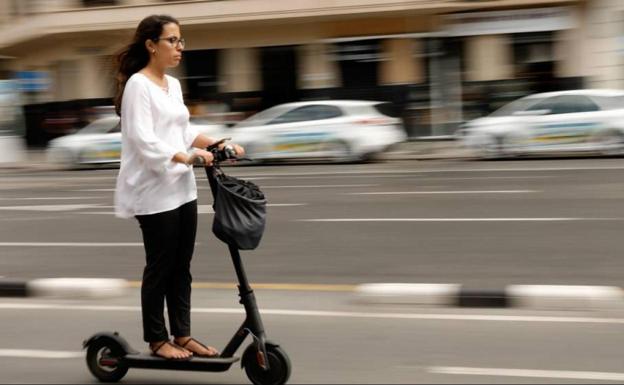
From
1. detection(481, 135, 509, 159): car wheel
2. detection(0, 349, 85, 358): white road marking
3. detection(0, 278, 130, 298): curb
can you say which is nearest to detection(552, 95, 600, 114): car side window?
detection(481, 135, 509, 159): car wheel

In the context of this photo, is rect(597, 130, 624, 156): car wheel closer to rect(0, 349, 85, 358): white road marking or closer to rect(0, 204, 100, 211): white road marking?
rect(0, 204, 100, 211): white road marking

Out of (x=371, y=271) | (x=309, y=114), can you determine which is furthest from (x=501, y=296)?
(x=309, y=114)

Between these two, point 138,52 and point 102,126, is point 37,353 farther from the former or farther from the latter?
point 102,126

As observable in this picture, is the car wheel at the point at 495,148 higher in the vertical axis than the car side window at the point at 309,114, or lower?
lower

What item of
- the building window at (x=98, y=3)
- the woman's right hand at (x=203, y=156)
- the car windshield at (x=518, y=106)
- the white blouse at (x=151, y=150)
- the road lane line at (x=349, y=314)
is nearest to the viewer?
the woman's right hand at (x=203, y=156)

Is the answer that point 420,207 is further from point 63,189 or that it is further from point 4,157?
point 4,157

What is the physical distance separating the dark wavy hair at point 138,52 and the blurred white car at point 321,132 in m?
16.5

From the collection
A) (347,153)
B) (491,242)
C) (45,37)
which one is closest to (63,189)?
(347,153)

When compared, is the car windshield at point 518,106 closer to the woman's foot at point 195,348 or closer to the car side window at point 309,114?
the car side window at point 309,114

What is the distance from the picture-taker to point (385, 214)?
38.4ft

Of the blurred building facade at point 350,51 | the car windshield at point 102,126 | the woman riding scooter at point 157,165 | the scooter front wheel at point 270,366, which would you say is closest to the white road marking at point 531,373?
the scooter front wheel at point 270,366

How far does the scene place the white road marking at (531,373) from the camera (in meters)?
4.77

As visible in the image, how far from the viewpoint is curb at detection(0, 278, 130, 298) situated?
7.08 m

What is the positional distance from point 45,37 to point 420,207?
899 inches
